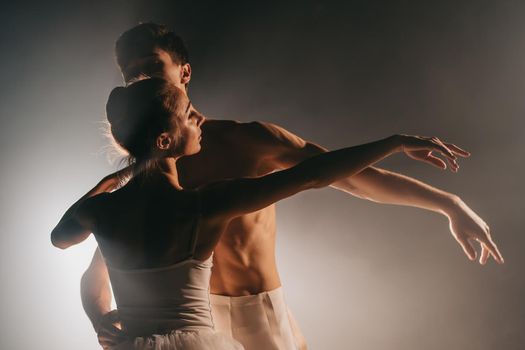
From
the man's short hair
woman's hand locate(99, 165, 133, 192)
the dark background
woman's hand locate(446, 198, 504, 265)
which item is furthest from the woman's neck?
the dark background

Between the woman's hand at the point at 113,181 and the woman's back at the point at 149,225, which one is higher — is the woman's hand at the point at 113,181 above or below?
above

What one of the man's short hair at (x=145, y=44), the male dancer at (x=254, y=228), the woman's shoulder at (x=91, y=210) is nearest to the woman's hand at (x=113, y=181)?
the male dancer at (x=254, y=228)

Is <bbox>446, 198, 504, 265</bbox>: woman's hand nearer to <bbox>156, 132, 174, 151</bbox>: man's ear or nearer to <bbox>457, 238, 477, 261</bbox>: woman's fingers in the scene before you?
<bbox>457, 238, 477, 261</bbox>: woman's fingers

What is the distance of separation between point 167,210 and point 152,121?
180mm

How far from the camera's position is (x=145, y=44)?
1491 millimetres

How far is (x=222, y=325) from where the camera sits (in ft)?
4.25

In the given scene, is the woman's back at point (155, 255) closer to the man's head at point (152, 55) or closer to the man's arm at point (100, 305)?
the man's arm at point (100, 305)

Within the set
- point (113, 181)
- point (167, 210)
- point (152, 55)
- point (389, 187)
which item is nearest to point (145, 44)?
point (152, 55)

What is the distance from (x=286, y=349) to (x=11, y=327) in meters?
1.42

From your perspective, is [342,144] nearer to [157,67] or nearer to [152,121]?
[157,67]

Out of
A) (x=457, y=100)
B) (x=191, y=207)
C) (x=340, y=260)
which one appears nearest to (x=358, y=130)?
(x=457, y=100)

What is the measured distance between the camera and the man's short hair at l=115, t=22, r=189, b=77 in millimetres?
1485

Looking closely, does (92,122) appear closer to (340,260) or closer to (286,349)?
(340,260)

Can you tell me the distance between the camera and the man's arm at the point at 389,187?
49.4 inches
